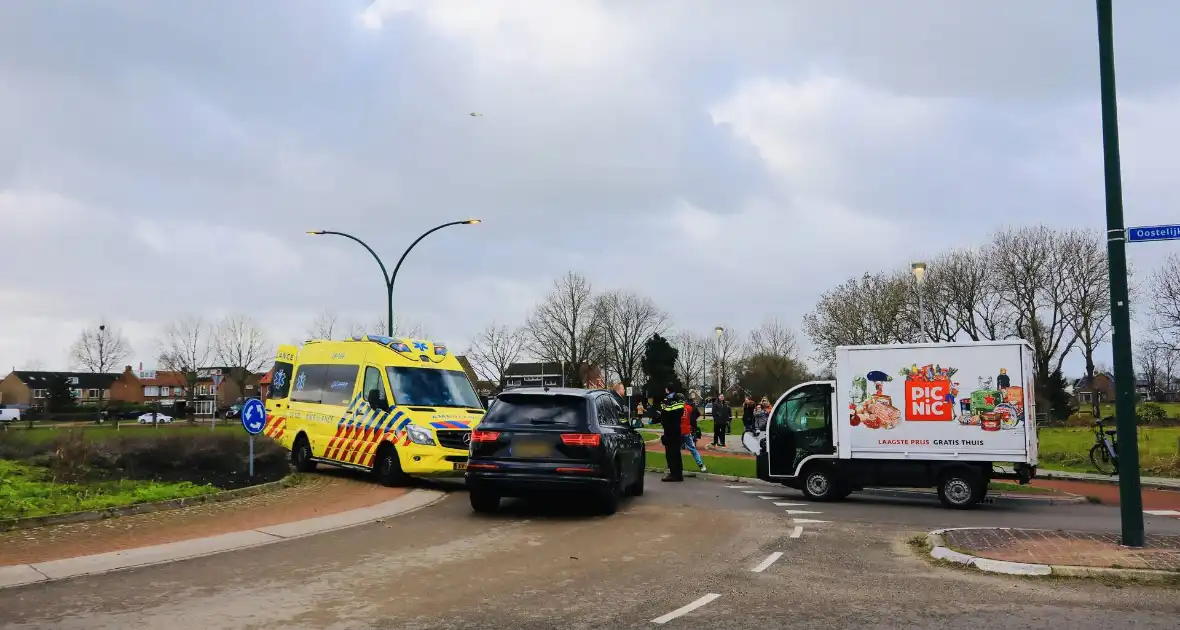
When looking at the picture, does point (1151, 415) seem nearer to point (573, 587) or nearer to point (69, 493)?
point (573, 587)

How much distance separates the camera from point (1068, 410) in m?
43.5

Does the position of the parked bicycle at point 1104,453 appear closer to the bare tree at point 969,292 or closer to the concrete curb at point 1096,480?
the concrete curb at point 1096,480

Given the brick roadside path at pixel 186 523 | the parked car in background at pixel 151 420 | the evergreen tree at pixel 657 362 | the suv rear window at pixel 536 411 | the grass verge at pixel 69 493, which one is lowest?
the parked car in background at pixel 151 420

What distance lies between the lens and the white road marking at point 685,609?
6113mm

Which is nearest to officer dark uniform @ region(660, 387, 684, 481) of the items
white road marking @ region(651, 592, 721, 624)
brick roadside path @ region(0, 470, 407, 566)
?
brick roadside path @ region(0, 470, 407, 566)

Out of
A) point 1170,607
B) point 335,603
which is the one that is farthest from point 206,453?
point 1170,607

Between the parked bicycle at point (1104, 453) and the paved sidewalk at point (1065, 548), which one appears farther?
the parked bicycle at point (1104, 453)

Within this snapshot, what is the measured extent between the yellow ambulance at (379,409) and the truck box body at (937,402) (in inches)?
239

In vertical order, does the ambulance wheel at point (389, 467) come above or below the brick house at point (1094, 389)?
below

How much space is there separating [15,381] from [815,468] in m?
126

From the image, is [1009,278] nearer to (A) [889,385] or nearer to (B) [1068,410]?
(B) [1068,410]

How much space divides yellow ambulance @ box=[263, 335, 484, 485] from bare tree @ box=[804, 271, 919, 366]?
3464 cm

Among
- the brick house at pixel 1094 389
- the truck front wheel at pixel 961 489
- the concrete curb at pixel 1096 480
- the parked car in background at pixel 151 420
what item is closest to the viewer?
the truck front wheel at pixel 961 489

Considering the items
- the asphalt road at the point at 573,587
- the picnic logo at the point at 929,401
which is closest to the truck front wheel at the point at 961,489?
the picnic logo at the point at 929,401
